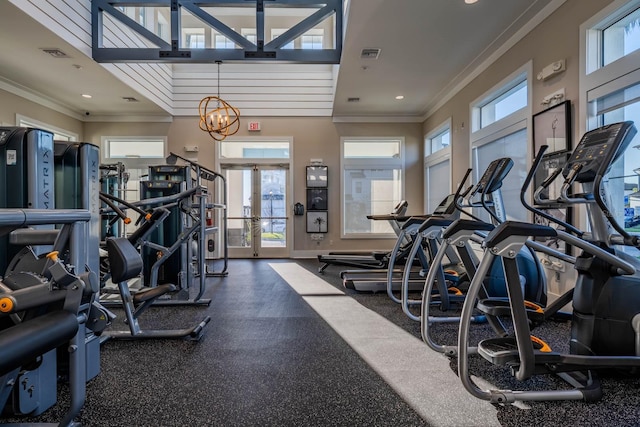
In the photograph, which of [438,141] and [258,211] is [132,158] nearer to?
[258,211]

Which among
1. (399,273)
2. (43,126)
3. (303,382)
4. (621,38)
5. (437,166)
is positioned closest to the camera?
(303,382)

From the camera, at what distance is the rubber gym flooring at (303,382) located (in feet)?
5.46

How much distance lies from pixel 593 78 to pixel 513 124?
1185mm

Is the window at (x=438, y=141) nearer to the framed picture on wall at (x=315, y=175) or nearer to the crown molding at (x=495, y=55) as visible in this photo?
the crown molding at (x=495, y=55)

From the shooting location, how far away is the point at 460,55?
4668 mm

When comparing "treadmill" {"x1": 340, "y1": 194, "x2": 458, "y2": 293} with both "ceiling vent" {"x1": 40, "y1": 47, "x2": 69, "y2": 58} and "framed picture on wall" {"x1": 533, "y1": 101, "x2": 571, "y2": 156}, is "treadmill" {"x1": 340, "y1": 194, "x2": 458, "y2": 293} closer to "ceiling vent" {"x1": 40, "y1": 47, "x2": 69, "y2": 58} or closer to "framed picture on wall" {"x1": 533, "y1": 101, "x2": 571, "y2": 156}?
"framed picture on wall" {"x1": 533, "y1": 101, "x2": 571, "y2": 156}

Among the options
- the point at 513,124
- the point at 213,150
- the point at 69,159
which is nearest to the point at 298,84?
the point at 213,150

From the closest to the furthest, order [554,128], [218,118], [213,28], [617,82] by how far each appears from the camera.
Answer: [617,82] < [554,128] < [213,28] < [218,118]

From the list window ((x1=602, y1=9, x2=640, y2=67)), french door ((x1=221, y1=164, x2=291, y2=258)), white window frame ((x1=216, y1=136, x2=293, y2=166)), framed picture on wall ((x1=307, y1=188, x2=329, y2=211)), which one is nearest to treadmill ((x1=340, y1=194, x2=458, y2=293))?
window ((x1=602, y1=9, x2=640, y2=67))

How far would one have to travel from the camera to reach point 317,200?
750 centimetres

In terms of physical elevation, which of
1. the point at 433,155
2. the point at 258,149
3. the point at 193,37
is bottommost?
the point at 433,155

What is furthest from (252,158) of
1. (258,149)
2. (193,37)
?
(193,37)

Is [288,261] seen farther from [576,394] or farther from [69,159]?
[576,394]

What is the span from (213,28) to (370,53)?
2.23 metres
